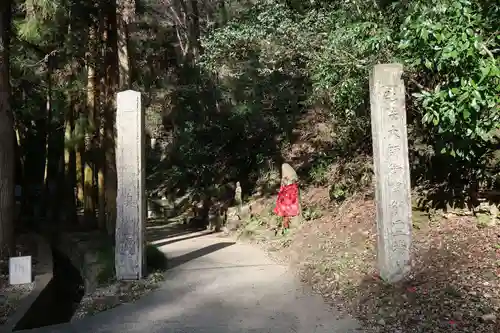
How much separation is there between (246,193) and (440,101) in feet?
42.9

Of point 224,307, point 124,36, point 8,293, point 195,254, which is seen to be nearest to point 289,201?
point 195,254

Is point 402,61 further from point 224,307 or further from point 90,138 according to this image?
point 90,138

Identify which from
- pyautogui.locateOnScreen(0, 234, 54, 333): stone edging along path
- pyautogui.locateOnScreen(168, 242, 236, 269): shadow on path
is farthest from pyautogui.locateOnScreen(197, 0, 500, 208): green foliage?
pyautogui.locateOnScreen(0, 234, 54, 333): stone edging along path

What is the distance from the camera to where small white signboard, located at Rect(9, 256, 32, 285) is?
9414mm

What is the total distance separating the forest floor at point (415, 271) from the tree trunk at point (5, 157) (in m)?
6.01

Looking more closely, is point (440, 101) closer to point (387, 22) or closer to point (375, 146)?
point (375, 146)

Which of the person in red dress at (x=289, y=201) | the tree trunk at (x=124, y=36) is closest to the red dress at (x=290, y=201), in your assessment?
the person in red dress at (x=289, y=201)

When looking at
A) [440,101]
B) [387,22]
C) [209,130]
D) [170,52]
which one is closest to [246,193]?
[209,130]

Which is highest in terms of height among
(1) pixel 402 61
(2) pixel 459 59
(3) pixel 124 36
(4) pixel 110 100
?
(3) pixel 124 36

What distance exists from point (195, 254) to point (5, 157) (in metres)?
4.81

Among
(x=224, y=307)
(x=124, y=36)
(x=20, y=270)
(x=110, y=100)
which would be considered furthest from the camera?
(x=110, y=100)

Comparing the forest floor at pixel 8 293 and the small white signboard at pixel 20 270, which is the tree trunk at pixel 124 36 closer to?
the small white signboard at pixel 20 270

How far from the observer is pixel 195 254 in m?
11.9

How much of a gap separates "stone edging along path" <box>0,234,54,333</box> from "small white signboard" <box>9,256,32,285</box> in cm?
29
